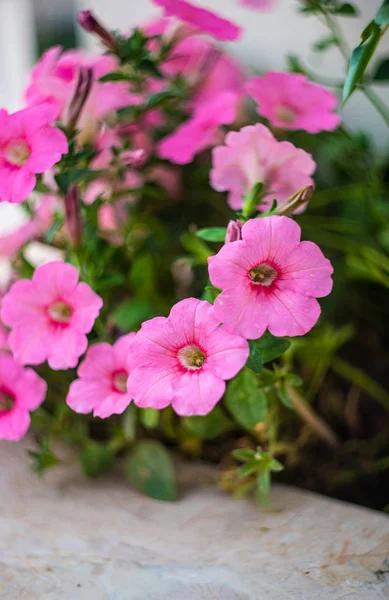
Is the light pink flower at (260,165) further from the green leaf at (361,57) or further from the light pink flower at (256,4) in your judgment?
the light pink flower at (256,4)

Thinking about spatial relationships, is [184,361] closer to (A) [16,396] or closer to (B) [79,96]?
(A) [16,396]

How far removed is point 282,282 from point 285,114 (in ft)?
0.99

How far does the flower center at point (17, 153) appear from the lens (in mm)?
613

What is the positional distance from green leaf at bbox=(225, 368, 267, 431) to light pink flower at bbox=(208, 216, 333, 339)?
0.48ft

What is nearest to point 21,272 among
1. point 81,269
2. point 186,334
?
point 81,269

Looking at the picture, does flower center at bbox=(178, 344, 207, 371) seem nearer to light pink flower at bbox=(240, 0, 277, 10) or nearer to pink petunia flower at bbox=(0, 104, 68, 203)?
pink petunia flower at bbox=(0, 104, 68, 203)

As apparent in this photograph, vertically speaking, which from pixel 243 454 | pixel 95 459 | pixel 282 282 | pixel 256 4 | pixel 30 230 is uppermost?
pixel 256 4

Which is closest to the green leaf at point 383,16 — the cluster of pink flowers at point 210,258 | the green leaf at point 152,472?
the cluster of pink flowers at point 210,258

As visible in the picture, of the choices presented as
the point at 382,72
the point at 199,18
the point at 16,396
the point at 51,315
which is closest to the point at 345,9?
the point at 382,72

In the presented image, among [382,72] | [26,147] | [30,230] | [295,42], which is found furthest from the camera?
[295,42]

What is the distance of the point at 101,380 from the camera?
63 centimetres

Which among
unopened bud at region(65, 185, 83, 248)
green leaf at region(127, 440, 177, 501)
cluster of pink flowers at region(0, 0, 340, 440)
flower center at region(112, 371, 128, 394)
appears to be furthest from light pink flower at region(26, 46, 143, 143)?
green leaf at region(127, 440, 177, 501)

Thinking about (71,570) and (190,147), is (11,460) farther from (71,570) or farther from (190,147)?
(190,147)

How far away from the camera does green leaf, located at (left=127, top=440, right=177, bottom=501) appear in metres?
0.75
